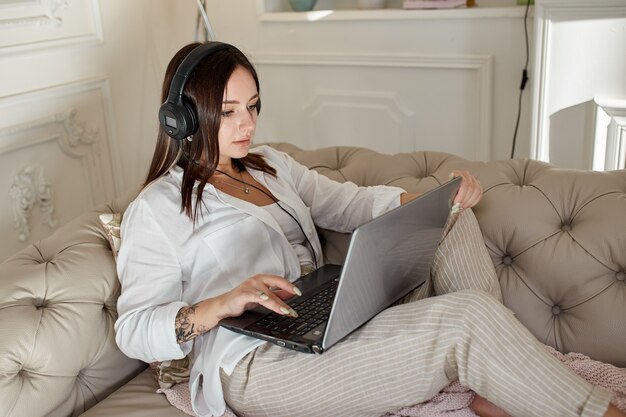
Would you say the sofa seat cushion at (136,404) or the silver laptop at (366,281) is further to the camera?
the sofa seat cushion at (136,404)

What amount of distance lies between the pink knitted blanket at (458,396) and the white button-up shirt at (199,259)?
0.06m

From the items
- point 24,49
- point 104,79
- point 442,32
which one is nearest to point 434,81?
point 442,32

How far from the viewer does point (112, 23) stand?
8.38ft

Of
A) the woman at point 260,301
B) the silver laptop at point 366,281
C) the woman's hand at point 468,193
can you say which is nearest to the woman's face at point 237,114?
the woman at point 260,301

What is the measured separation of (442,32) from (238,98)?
1225 mm

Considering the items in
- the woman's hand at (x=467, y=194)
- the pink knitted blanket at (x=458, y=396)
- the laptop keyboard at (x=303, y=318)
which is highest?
the woman's hand at (x=467, y=194)

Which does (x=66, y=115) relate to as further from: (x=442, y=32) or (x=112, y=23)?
(x=442, y=32)

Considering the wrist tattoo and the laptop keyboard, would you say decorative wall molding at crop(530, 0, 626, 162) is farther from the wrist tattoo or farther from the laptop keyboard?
the wrist tattoo

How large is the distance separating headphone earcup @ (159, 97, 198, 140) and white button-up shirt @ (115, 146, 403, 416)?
12 cm

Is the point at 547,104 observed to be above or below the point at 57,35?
below

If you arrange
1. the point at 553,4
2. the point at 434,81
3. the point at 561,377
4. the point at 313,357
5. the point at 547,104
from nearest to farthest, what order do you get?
the point at 561,377 < the point at 313,357 < the point at 553,4 < the point at 547,104 < the point at 434,81

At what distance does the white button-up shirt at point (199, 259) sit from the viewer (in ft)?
4.16

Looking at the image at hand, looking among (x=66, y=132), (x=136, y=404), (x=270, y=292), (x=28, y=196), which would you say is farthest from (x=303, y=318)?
(x=66, y=132)

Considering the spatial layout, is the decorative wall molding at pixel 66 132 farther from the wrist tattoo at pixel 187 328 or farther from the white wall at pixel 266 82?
the wrist tattoo at pixel 187 328
